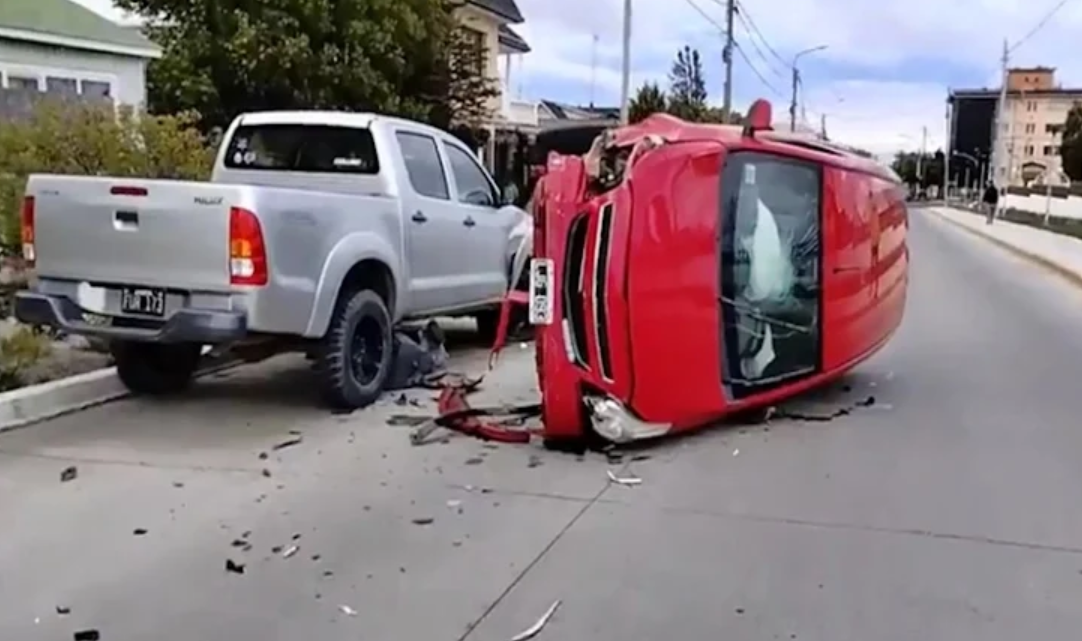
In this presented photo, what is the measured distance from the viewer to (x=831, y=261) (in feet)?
29.8

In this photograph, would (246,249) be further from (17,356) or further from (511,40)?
(511,40)

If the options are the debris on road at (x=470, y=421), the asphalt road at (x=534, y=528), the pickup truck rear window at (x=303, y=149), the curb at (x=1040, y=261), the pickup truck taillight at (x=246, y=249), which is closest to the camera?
the asphalt road at (x=534, y=528)

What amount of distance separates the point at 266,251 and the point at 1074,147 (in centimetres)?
8416

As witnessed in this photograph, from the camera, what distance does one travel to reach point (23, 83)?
18250mm

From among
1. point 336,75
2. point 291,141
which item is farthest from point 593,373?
point 336,75

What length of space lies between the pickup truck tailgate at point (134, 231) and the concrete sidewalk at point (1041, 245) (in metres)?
17.1

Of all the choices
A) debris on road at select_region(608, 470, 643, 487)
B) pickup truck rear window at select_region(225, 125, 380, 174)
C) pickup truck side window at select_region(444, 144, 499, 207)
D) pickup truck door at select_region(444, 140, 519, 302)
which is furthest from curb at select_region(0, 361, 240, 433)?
debris on road at select_region(608, 470, 643, 487)

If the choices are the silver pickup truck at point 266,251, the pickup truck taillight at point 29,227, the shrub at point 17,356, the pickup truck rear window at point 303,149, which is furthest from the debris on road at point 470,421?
the shrub at point 17,356

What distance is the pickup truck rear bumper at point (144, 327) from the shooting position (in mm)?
7824

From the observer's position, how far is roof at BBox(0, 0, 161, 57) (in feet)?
59.6

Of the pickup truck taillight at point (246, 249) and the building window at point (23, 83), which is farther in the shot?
the building window at point (23, 83)

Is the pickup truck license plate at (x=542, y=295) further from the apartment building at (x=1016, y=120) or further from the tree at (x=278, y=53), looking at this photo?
the apartment building at (x=1016, y=120)

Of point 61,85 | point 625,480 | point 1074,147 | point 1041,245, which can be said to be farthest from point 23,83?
point 1074,147

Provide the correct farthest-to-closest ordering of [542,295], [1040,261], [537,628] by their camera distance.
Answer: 1. [1040,261]
2. [542,295]
3. [537,628]
